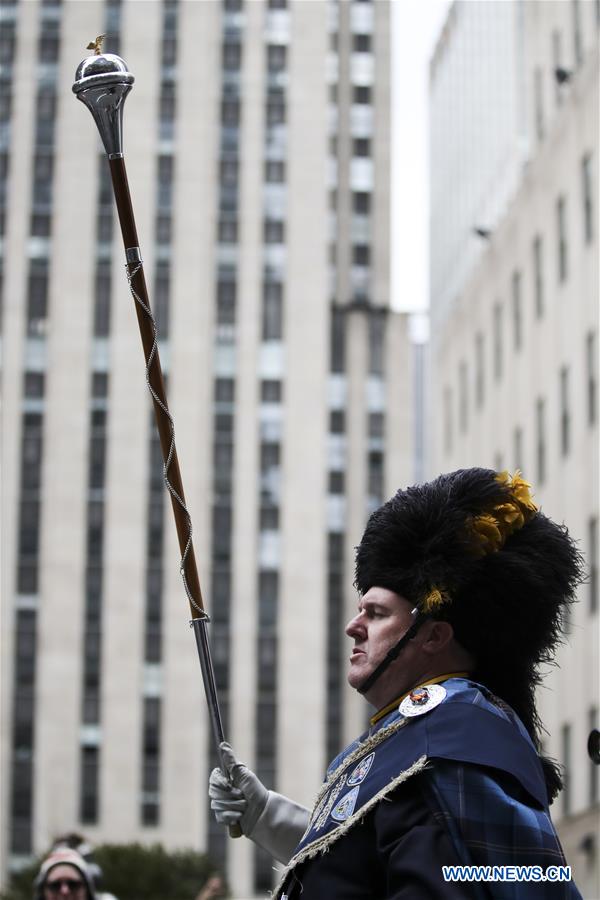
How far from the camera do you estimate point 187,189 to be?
70875 mm

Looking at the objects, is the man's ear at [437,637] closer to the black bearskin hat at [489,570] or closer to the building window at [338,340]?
the black bearskin hat at [489,570]

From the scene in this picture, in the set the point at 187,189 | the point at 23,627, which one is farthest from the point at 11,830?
the point at 187,189

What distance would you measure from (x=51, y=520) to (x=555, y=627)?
63.6 m

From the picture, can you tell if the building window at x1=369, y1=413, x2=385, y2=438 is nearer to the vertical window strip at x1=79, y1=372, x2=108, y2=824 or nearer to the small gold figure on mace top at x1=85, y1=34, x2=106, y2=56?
the vertical window strip at x1=79, y1=372, x2=108, y2=824

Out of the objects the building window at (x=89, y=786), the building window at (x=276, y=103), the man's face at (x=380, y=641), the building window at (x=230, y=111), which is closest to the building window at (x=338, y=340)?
the building window at (x=276, y=103)

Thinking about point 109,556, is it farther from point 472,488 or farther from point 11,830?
point 472,488

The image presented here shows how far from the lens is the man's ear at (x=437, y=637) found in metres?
3.84

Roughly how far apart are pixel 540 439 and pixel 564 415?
Answer: 2.16 meters

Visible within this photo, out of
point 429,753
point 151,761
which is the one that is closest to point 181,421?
point 151,761

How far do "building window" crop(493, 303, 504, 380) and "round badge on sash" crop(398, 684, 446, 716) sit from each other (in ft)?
123

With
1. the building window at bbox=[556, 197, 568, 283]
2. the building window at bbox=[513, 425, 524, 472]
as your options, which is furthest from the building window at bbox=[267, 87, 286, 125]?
the building window at bbox=[556, 197, 568, 283]

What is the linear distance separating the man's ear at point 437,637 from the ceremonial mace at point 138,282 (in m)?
0.61

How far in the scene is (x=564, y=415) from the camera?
35094 mm

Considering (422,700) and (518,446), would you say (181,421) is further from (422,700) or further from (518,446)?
(422,700)
